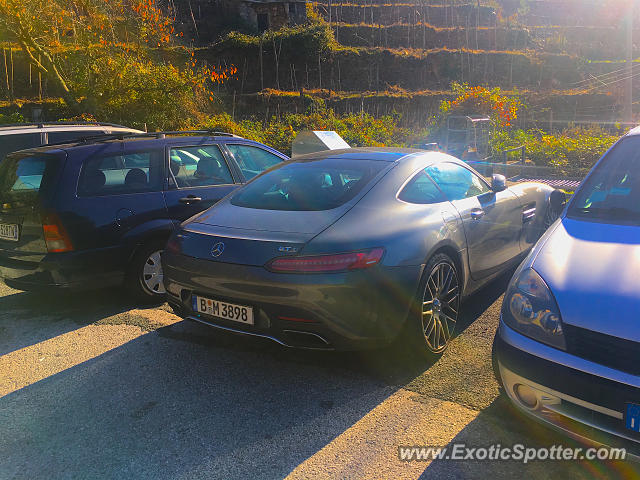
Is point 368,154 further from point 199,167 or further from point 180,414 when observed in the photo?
point 180,414

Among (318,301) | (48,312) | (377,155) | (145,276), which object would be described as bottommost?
(48,312)

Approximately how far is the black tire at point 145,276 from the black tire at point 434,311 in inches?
102

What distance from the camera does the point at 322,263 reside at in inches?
115

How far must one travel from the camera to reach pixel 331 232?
306 cm

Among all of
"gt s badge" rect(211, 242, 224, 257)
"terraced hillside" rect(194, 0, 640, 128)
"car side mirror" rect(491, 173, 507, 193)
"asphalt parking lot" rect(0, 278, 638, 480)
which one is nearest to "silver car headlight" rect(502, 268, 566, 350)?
"asphalt parking lot" rect(0, 278, 638, 480)

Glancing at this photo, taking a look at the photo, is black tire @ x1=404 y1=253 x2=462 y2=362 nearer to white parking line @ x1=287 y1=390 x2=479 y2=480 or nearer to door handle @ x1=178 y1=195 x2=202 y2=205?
white parking line @ x1=287 y1=390 x2=479 y2=480

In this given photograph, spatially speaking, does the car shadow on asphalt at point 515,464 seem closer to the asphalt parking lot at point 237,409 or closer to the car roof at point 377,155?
the asphalt parking lot at point 237,409

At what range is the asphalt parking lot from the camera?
2.52m

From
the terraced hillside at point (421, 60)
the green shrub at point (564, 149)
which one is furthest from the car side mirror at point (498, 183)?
the terraced hillside at point (421, 60)

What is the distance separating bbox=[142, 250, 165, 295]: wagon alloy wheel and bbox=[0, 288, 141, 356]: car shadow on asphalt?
265 millimetres

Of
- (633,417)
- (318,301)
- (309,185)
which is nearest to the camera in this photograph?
(633,417)

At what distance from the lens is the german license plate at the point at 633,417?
210 centimetres

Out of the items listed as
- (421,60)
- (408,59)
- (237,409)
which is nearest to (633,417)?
(237,409)

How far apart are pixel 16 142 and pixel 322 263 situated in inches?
238
